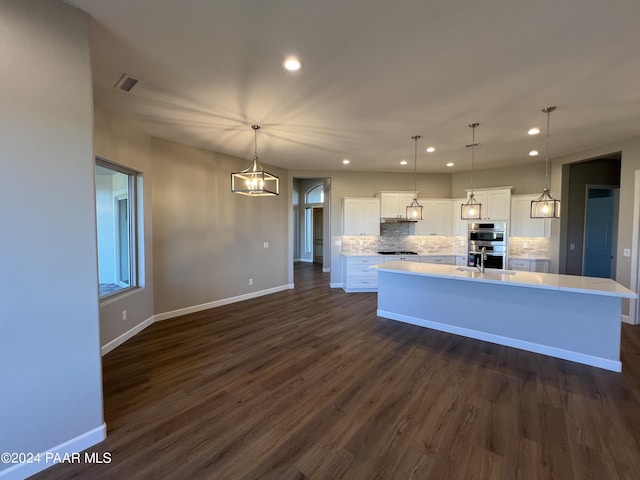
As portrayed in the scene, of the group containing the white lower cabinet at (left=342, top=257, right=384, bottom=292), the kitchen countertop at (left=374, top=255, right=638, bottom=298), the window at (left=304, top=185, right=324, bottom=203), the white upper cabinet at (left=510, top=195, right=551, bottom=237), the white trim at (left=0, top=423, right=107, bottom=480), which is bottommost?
the white trim at (left=0, top=423, right=107, bottom=480)

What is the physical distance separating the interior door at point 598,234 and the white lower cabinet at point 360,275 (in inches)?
172

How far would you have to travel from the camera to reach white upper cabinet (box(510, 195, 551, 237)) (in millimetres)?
5812

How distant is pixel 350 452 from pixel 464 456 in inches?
29.6

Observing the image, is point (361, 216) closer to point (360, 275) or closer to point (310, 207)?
point (360, 275)

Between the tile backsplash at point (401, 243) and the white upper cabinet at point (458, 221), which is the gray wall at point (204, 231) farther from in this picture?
the white upper cabinet at point (458, 221)

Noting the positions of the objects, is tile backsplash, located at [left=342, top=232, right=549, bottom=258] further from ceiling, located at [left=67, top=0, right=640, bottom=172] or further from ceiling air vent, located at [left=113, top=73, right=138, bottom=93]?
ceiling air vent, located at [left=113, top=73, right=138, bottom=93]

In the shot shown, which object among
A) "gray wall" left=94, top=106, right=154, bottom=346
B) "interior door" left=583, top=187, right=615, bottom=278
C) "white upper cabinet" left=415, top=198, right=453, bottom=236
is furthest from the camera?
"white upper cabinet" left=415, top=198, right=453, bottom=236

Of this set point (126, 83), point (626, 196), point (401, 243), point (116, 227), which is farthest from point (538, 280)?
point (116, 227)

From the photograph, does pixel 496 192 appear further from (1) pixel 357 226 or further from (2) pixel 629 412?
(2) pixel 629 412

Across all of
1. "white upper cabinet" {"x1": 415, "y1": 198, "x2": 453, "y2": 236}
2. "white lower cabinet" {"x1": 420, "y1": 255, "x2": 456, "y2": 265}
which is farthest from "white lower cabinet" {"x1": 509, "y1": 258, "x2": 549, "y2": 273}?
"white upper cabinet" {"x1": 415, "y1": 198, "x2": 453, "y2": 236}

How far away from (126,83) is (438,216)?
21.0ft

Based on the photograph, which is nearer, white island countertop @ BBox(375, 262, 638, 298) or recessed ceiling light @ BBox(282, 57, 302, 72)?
recessed ceiling light @ BBox(282, 57, 302, 72)

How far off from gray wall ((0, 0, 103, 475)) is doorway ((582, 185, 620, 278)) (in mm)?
8239

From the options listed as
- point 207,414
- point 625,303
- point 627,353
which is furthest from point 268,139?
point 625,303
